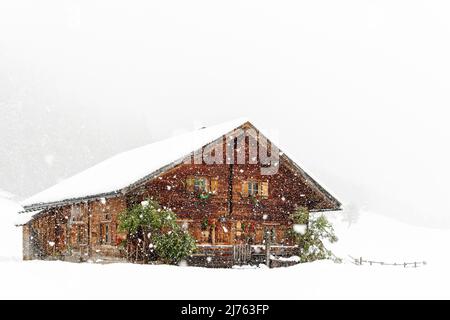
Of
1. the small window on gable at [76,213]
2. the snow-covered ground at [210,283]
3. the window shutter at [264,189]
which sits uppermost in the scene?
the window shutter at [264,189]

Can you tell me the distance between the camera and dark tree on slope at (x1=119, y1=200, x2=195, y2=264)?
2548 cm

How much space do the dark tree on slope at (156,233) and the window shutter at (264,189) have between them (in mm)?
5689

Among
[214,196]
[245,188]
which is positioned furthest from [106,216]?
[245,188]

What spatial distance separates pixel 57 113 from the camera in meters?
114

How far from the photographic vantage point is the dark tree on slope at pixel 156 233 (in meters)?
25.5

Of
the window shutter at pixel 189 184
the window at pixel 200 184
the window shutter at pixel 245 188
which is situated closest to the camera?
the window shutter at pixel 189 184

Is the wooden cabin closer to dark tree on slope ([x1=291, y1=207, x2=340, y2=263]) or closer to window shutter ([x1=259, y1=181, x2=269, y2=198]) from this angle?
window shutter ([x1=259, y1=181, x2=269, y2=198])

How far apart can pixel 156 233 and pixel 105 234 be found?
14.6 feet

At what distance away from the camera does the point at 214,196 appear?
29078mm

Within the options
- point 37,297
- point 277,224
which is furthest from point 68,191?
point 37,297

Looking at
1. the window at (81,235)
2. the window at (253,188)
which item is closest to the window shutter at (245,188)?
the window at (253,188)

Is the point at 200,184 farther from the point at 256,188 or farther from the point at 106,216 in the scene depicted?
the point at 106,216

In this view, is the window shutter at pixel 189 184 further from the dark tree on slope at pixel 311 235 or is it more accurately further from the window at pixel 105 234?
the dark tree on slope at pixel 311 235
